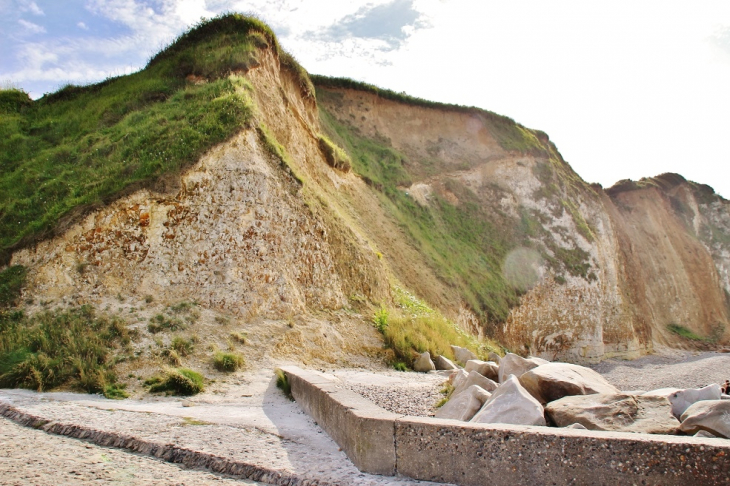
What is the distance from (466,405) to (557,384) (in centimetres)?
131

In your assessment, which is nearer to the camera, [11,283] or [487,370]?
[487,370]

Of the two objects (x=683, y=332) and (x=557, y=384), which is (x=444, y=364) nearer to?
(x=557, y=384)

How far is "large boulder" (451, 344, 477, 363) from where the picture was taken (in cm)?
1510

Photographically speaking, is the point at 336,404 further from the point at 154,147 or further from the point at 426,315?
the point at 426,315

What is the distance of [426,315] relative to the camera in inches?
688

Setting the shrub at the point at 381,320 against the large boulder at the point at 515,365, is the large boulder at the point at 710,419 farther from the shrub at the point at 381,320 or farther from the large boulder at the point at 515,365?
the shrub at the point at 381,320

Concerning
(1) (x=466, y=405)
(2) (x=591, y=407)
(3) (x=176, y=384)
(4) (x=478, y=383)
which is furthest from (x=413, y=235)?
(2) (x=591, y=407)

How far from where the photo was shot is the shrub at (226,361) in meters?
10.4

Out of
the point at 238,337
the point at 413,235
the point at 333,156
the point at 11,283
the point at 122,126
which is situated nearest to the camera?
the point at 11,283

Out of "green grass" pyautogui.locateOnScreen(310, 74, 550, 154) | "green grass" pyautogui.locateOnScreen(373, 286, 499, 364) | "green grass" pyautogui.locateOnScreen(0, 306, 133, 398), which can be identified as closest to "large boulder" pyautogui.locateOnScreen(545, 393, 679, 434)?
"green grass" pyautogui.locateOnScreen(0, 306, 133, 398)

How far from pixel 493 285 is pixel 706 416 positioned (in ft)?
72.9

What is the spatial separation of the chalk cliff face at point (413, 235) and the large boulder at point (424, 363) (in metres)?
2.57

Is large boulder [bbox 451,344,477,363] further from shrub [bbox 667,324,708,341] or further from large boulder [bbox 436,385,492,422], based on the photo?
shrub [bbox 667,324,708,341]

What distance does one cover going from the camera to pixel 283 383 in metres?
9.05
